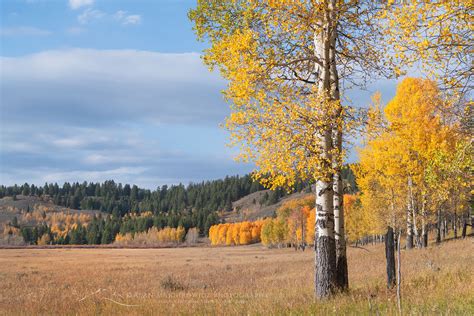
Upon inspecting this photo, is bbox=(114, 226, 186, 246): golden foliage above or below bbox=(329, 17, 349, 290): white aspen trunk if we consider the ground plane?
below

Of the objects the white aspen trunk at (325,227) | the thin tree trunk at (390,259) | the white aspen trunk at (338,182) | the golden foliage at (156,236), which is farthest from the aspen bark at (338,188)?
the golden foliage at (156,236)

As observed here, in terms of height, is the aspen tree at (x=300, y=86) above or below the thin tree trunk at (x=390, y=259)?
above

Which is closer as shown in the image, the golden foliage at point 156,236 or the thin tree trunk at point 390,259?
the thin tree trunk at point 390,259

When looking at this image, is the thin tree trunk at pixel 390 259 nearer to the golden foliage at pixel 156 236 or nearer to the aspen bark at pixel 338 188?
the aspen bark at pixel 338 188

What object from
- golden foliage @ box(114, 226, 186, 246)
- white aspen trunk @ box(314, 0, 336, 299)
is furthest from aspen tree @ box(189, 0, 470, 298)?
golden foliage @ box(114, 226, 186, 246)

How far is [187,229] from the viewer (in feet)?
630

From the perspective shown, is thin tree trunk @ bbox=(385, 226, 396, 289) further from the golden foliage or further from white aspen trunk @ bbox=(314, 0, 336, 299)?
the golden foliage

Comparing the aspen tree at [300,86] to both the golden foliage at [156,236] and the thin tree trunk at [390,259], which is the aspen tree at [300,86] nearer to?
the thin tree trunk at [390,259]

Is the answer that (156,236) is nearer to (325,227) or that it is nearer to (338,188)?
(338,188)

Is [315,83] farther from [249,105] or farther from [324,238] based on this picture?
[324,238]

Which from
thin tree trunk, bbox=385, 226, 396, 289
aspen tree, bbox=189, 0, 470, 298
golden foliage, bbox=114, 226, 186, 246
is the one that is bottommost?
golden foliage, bbox=114, 226, 186, 246

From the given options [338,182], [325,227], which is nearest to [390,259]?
[338,182]

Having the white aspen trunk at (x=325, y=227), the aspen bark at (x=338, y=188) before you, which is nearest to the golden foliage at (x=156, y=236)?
the aspen bark at (x=338, y=188)

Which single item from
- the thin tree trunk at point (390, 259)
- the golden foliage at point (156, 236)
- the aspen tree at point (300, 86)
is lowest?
the golden foliage at point (156, 236)
